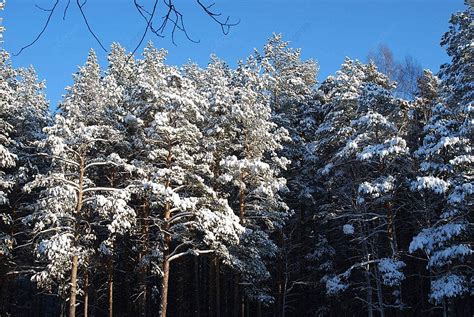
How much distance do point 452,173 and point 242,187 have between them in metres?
8.69

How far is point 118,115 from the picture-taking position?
2142 cm

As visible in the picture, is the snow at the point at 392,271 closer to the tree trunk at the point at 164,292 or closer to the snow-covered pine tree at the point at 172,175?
the snow-covered pine tree at the point at 172,175

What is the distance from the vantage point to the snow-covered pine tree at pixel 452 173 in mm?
15141

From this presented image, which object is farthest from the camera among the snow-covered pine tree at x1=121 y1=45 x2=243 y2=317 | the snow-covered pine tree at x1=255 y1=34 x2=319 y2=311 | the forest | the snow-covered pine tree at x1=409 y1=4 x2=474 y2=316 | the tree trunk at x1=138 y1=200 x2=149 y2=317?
the snow-covered pine tree at x1=255 y1=34 x2=319 y2=311

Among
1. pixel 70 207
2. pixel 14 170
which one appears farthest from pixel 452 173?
pixel 14 170

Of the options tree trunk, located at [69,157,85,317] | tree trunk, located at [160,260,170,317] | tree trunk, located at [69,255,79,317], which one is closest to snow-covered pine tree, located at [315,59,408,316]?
tree trunk, located at [160,260,170,317]

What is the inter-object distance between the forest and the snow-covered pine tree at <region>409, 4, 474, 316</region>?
0.07m

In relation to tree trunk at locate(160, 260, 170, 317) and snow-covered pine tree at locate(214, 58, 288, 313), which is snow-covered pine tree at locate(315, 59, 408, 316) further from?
tree trunk at locate(160, 260, 170, 317)

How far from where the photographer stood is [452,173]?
1644cm

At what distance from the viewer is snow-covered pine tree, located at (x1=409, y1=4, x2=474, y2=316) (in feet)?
49.7

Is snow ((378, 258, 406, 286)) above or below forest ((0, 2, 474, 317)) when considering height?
below

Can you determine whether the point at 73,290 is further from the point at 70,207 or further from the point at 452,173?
the point at 452,173

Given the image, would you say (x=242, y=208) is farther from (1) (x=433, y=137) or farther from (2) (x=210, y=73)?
(2) (x=210, y=73)

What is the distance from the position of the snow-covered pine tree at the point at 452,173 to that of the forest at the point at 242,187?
0.23 feet
